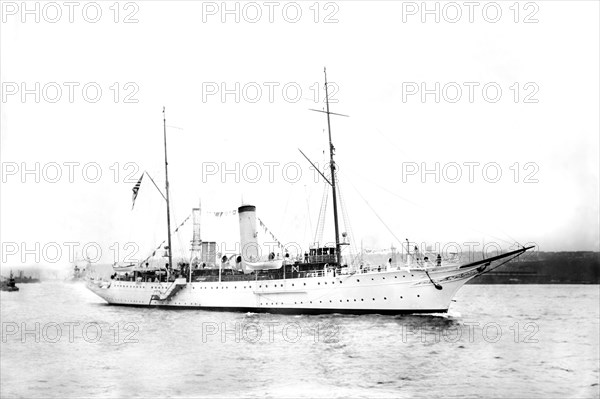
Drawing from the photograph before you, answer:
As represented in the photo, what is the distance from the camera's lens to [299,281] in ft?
108

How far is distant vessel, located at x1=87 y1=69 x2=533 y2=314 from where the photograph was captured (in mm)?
30109

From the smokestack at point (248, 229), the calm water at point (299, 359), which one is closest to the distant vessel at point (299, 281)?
the smokestack at point (248, 229)

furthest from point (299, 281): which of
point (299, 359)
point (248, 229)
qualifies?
point (299, 359)

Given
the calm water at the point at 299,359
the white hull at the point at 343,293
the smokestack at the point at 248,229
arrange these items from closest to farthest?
the calm water at the point at 299,359, the white hull at the point at 343,293, the smokestack at the point at 248,229

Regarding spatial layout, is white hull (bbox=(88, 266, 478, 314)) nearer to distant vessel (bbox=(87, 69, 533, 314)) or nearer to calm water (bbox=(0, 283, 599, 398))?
distant vessel (bbox=(87, 69, 533, 314))

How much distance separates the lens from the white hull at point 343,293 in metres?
30.1

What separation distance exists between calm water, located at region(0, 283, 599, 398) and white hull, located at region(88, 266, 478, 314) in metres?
1.19


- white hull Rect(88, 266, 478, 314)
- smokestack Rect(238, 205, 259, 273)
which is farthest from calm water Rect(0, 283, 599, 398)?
smokestack Rect(238, 205, 259, 273)

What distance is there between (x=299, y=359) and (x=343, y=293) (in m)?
12.3

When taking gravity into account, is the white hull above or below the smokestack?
below

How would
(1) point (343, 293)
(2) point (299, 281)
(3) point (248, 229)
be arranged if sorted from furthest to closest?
(3) point (248, 229)
(2) point (299, 281)
(1) point (343, 293)

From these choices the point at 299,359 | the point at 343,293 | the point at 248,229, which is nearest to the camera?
the point at 299,359

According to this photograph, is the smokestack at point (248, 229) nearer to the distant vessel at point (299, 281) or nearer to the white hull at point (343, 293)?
the distant vessel at point (299, 281)

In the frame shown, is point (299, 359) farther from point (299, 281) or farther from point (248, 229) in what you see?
point (248, 229)
